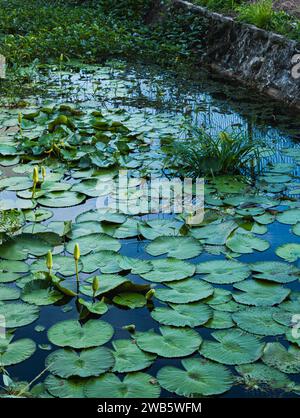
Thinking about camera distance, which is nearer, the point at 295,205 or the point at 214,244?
the point at 214,244

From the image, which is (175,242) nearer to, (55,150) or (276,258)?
(276,258)

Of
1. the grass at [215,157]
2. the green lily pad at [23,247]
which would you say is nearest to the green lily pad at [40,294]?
the green lily pad at [23,247]

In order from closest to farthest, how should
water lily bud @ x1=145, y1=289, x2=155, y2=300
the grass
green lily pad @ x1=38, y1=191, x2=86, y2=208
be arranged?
water lily bud @ x1=145, y1=289, x2=155, y2=300 → green lily pad @ x1=38, y1=191, x2=86, y2=208 → the grass

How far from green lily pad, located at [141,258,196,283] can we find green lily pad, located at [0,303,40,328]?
0.49 m

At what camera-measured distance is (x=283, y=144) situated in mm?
4156

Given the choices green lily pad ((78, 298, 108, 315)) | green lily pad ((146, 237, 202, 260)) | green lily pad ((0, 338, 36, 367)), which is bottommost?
green lily pad ((0, 338, 36, 367))

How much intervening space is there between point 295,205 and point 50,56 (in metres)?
5.01

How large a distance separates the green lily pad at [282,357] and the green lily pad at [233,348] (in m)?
0.03

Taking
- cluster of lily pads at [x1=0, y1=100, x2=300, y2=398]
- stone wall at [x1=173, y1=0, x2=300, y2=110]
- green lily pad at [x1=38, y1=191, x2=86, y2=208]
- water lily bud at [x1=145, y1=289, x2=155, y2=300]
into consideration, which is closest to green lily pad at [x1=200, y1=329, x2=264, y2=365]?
cluster of lily pads at [x1=0, y1=100, x2=300, y2=398]

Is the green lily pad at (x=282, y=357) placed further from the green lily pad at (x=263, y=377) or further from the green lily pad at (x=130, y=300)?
the green lily pad at (x=130, y=300)

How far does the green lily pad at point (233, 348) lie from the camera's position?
1.94 meters

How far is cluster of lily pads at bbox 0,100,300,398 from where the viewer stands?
1881 mm

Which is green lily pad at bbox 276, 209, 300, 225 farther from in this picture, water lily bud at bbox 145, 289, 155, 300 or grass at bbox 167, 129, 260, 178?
water lily bud at bbox 145, 289, 155, 300
